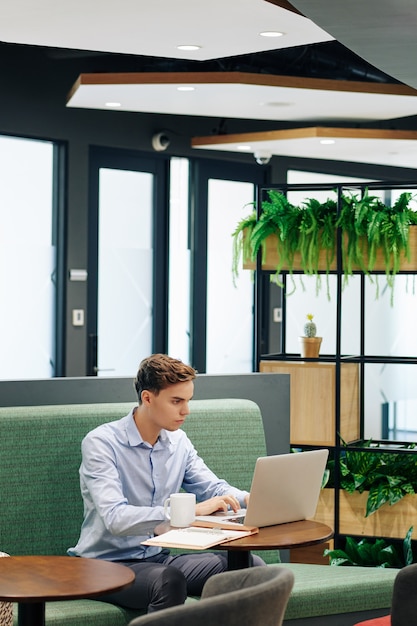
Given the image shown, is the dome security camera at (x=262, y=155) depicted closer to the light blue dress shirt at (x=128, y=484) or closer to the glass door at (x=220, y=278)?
the glass door at (x=220, y=278)

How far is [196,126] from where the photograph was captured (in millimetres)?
8367

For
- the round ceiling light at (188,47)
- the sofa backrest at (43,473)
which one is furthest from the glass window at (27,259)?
the sofa backrest at (43,473)

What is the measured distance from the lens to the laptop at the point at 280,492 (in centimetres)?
339

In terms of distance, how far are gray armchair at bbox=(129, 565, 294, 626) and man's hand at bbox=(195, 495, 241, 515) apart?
1076mm

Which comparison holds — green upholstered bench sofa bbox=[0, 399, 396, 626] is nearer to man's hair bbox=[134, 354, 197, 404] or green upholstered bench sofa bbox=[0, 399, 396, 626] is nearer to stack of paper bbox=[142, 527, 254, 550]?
man's hair bbox=[134, 354, 197, 404]

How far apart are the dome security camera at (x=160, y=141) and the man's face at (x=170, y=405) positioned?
4.48 metres

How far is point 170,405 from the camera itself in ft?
12.3

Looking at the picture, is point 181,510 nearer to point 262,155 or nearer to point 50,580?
point 50,580

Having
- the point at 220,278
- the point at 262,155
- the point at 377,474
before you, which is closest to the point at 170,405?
the point at 377,474

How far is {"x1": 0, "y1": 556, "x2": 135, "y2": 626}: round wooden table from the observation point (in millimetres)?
2703

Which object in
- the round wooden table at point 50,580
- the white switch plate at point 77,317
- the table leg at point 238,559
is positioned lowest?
the table leg at point 238,559

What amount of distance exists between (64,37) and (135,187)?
281 centimetres

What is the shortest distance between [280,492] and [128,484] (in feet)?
2.00

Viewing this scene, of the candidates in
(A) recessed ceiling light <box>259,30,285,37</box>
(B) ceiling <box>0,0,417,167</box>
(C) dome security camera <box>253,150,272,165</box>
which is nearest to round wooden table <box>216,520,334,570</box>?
(B) ceiling <box>0,0,417,167</box>
